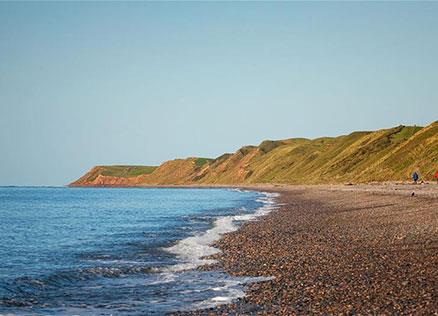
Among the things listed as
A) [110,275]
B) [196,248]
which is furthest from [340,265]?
[196,248]

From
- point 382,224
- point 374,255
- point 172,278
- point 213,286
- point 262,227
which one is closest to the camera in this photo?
point 213,286

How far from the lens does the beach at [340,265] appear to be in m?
15.4

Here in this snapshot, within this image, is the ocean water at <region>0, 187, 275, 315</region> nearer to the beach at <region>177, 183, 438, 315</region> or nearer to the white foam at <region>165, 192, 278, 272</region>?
the white foam at <region>165, 192, 278, 272</region>

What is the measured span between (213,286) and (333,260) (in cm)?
656

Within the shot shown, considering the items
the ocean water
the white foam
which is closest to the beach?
the white foam

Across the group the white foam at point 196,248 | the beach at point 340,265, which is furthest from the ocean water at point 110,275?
the beach at point 340,265

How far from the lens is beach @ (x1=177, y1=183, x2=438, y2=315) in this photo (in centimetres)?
1543

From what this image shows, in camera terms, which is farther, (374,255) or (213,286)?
(374,255)

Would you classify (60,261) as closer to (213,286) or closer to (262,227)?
(213,286)

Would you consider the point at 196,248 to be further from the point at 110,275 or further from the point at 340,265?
the point at 340,265

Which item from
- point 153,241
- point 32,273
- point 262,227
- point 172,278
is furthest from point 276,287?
point 262,227

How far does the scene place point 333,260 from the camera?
76.3 feet

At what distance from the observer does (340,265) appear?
2183 centimetres

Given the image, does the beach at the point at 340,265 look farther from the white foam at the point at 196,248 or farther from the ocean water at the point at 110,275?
the ocean water at the point at 110,275
